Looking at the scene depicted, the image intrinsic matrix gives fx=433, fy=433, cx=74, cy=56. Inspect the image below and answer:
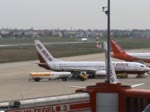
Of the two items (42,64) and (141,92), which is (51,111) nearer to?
(141,92)

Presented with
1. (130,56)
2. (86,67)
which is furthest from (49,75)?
(130,56)

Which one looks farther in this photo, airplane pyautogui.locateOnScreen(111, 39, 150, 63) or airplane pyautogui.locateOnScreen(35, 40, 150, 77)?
airplane pyautogui.locateOnScreen(111, 39, 150, 63)

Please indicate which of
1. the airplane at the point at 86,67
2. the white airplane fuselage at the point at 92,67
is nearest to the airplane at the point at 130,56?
the airplane at the point at 86,67

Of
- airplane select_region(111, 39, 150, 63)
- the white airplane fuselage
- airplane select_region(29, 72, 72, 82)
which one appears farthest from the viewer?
airplane select_region(111, 39, 150, 63)

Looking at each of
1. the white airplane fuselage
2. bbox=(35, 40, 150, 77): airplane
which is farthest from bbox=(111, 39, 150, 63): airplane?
the white airplane fuselage

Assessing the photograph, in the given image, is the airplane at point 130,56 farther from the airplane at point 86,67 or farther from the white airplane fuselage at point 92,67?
the white airplane fuselage at point 92,67

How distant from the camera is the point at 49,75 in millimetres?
63781

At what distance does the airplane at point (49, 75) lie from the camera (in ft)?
208

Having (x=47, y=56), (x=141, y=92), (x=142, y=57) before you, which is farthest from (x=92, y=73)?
(x=141, y=92)

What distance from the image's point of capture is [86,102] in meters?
15.0

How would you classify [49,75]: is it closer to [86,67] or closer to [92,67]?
[86,67]

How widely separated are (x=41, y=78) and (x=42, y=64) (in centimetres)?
751

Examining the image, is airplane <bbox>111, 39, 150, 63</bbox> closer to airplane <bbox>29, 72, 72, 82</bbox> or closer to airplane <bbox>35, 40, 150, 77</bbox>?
airplane <bbox>35, 40, 150, 77</bbox>

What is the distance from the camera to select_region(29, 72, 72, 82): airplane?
63.3 metres
